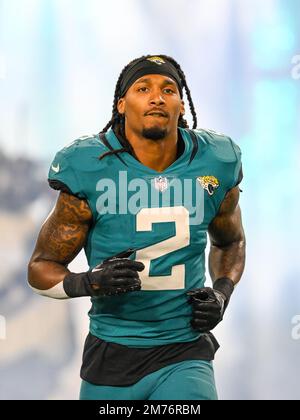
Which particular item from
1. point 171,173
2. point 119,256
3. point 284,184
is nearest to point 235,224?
point 171,173

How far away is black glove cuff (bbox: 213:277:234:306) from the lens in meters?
2.59

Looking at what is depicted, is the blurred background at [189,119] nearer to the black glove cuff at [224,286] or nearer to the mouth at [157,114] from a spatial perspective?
the black glove cuff at [224,286]

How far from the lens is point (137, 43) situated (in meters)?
3.72

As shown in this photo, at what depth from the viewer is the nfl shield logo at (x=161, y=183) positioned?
2480 millimetres

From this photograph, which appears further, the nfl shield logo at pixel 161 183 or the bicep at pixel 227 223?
the bicep at pixel 227 223

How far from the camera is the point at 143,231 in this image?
244 centimetres

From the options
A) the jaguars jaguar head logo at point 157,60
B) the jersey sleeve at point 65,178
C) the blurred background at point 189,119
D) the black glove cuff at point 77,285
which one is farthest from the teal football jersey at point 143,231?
the blurred background at point 189,119

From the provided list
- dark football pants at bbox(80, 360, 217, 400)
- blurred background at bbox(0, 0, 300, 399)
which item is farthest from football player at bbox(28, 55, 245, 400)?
blurred background at bbox(0, 0, 300, 399)

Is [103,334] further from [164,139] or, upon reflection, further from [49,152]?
[49,152]

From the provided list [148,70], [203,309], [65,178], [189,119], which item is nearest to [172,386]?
[203,309]

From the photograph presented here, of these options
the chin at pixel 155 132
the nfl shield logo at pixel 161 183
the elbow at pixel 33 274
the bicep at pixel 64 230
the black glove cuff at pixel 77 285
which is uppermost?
the chin at pixel 155 132

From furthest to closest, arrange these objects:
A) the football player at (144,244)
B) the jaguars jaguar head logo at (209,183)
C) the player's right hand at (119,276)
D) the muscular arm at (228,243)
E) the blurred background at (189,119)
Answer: the blurred background at (189,119) < the muscular arm at (228,243) < the jaguars jaguar head logo at (209,183) < the football player at (144,244) < the player's right hand at (119,276)

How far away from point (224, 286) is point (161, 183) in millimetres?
356
